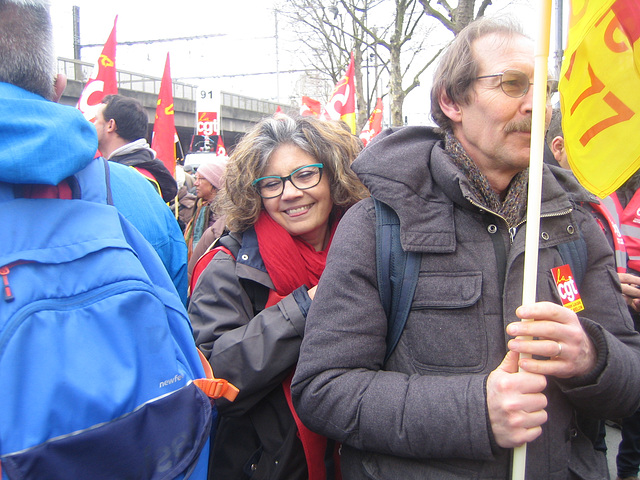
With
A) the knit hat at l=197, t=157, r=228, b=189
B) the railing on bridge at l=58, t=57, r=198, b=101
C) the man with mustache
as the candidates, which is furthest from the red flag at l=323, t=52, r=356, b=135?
the railing on bridge at l=58, t=57, r=198, b=101

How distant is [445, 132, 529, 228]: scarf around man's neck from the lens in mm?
1401

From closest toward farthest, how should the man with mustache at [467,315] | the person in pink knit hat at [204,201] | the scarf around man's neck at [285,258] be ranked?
the man with mustache at [467,315] < the scarf around man's neck at [285,258] < the person in pink knit hat at [204,201]

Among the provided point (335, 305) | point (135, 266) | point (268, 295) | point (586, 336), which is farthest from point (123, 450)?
point (586, 336)

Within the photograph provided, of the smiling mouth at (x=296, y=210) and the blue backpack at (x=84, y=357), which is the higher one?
the smiling mouth at (x=296, y=210)

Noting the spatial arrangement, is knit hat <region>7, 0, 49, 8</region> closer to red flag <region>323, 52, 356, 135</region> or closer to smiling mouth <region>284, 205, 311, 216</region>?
smiling mouth <region>284, 205, 311, 216</region>

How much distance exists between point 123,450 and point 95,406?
105 millimetres

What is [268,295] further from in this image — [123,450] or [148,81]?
[148,81]

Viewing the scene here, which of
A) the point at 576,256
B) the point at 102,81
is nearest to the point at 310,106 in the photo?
the point at 102,81

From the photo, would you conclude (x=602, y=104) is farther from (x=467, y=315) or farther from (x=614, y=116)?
(x=467, y=315)

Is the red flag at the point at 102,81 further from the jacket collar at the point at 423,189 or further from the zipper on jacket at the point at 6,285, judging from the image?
the zipper on jacket at the point at 6,285

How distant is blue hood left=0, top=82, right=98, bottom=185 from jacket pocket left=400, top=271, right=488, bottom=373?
0.90 metres

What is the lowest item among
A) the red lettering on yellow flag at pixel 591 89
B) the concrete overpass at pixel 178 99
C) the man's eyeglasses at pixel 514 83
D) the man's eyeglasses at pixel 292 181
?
the man's eyeglasses at pixel 292 181

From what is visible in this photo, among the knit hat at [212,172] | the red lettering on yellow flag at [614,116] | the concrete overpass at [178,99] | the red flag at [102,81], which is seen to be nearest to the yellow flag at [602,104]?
the red lettering on yellow flag at [614,116]

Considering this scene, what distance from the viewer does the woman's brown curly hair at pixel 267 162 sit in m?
1.97
